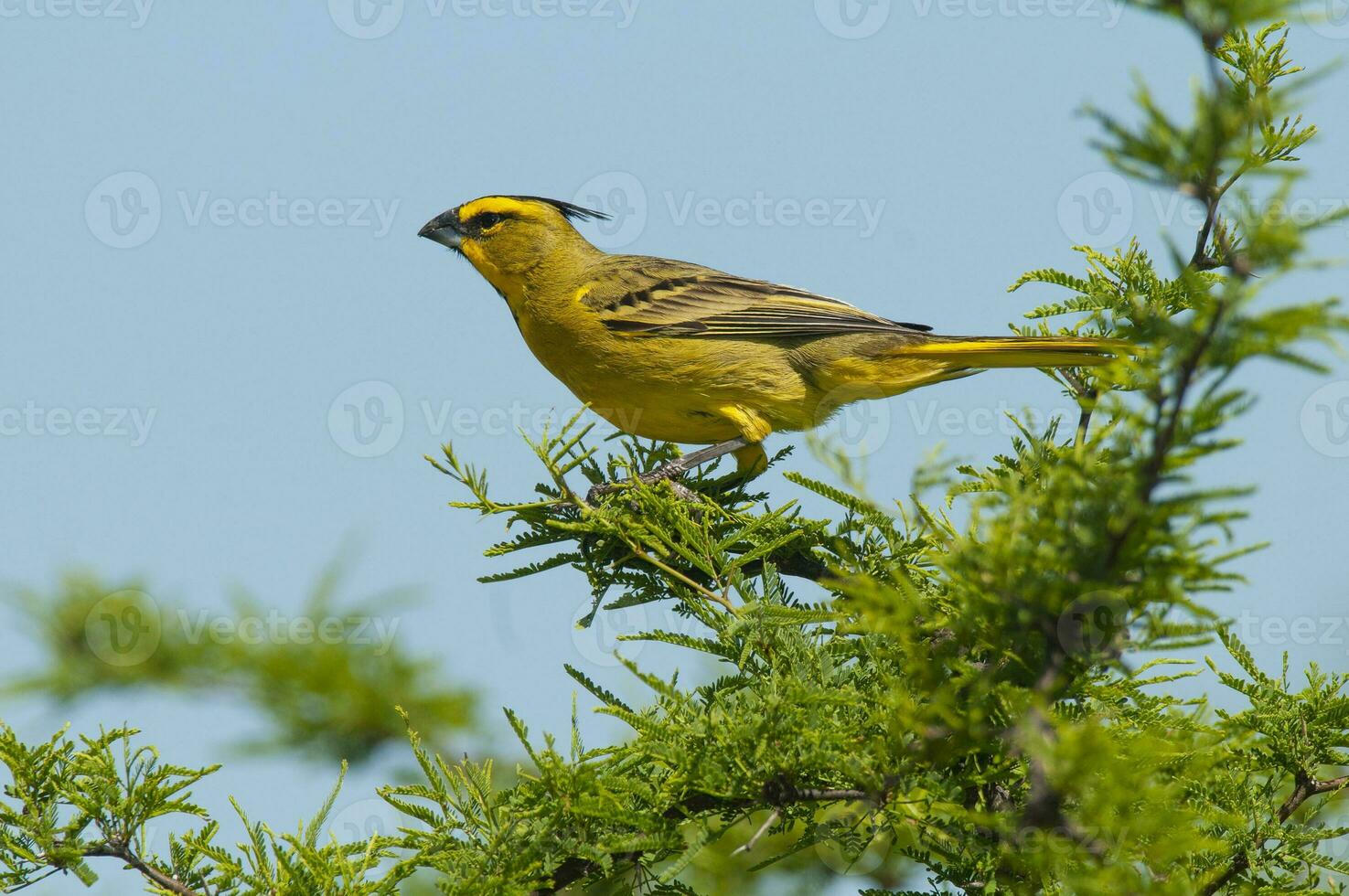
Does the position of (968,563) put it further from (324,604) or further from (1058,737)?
(324,604)

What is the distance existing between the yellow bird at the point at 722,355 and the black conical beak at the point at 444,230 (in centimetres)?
85

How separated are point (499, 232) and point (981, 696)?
545cm

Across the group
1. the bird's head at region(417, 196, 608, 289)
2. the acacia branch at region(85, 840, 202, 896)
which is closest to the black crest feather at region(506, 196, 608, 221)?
the bird's head at region(417, 196, 608, 289)

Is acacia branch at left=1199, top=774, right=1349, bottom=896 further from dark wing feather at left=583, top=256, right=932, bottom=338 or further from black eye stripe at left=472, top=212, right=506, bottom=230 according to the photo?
black eye stripe at left=472, top=212, right=506, bottom=230

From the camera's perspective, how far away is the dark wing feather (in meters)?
6.05

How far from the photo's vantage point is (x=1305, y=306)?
172 cm

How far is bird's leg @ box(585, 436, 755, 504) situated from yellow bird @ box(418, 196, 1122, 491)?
0.01 m

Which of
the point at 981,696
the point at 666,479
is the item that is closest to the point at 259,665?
the point at 666,479

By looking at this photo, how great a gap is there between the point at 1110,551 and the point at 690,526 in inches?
Answer: 69.3

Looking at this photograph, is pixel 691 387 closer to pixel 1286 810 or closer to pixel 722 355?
pixel 722 355

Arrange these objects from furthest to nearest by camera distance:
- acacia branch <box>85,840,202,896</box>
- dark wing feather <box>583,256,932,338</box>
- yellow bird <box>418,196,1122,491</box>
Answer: dark wing feather <box>583,256,932,338</box> < yellow bird <box>418,196,1122,491</box> < acacia branch <box>85,840,202,896</box>

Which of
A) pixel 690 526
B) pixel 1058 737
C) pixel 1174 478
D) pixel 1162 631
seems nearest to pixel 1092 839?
pixel 1058 737

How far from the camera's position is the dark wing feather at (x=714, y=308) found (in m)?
6.05

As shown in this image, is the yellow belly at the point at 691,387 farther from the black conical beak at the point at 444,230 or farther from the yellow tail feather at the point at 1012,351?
the black conical beak at the point at 444,230
